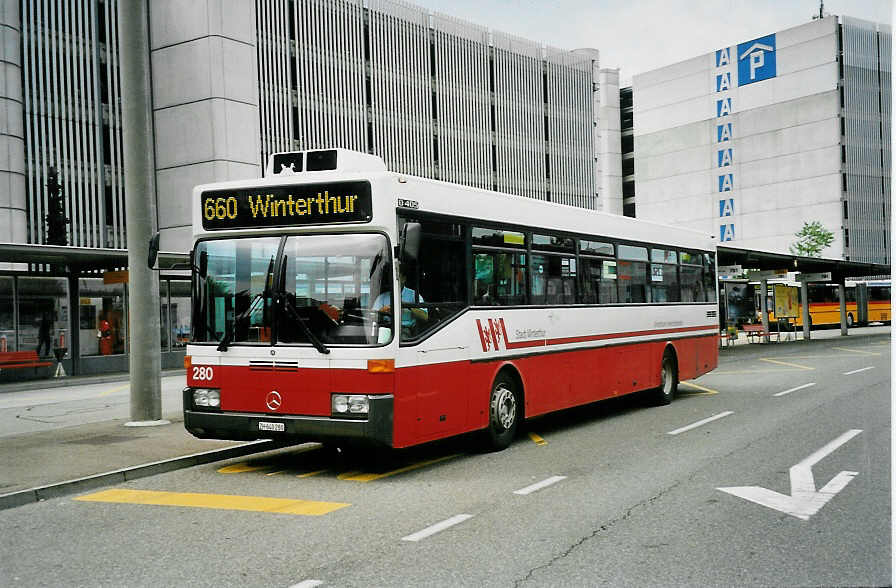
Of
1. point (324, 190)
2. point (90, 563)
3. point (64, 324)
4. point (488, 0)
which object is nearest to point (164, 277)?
point (64, 324)

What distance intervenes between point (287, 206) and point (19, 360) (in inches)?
779

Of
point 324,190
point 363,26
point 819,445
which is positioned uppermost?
point 363,26

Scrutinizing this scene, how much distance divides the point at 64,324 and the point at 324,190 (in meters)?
20.8

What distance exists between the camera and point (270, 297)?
891 centimetres

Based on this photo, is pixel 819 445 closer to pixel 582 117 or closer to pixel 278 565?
pixel 278 565

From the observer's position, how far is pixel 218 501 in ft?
25.6

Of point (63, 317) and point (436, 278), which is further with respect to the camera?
point (63, 317)

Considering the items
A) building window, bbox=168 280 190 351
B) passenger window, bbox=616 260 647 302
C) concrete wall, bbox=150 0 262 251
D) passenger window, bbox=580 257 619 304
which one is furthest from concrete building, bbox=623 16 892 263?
concrete wall, bbox=150 0 262 251

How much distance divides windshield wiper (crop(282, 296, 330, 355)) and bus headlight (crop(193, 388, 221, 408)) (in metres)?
1.20

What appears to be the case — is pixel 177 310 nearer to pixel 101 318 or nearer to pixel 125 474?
pixel 101 318

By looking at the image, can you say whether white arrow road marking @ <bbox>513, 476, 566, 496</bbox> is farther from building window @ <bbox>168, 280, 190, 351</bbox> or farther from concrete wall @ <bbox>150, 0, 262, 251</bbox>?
concrete wall @ <bbox>150, 0, 262, 251</bbox>

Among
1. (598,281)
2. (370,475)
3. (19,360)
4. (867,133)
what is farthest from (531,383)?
(19,360)

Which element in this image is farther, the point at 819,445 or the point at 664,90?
the point at 819,445

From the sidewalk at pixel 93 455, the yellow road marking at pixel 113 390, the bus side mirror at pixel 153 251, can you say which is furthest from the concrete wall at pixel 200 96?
the bus side mirror at pixel 153 251
